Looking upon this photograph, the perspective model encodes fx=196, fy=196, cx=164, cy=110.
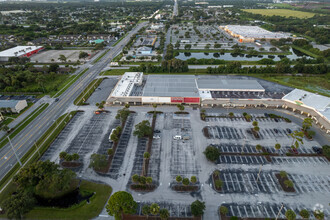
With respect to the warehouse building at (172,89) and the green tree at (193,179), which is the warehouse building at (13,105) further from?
the green tree at (193,179)

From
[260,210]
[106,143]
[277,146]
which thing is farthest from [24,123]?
[277,146]

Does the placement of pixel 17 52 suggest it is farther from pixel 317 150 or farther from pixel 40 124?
pixel 317 150

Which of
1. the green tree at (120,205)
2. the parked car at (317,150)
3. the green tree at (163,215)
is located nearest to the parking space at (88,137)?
the green tree at (120,205)

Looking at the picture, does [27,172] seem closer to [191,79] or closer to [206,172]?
[206,172]

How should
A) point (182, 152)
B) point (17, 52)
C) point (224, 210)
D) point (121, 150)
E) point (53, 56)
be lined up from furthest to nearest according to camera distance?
1. point (53, 56)
2. point (17, 52)
3. point (121, 150)
4. point (182, 152)
5. point (224, 210)

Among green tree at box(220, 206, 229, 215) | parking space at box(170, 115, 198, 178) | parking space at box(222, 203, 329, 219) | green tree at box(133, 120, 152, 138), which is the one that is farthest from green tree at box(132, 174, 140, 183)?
parking space at box(222, 203, 329, 219)

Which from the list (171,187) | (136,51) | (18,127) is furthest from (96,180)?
(136,51)
